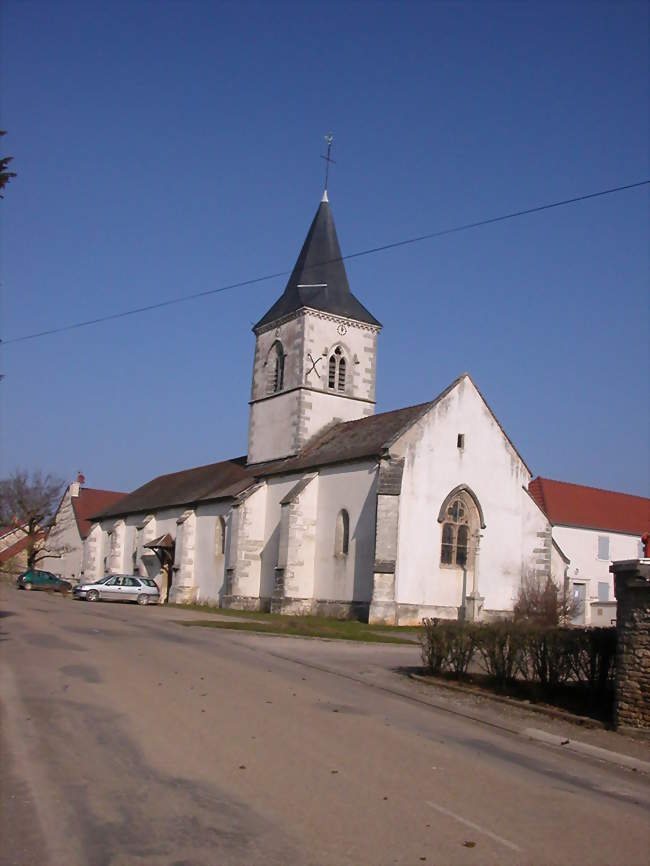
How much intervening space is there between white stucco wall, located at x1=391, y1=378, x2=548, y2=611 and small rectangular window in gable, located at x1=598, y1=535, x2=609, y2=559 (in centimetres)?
1614

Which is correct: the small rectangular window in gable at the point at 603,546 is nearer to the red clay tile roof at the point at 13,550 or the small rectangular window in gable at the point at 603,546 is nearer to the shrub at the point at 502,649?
the shrub at the point at 502,649

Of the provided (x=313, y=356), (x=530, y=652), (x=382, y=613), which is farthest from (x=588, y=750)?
(x=313, y=356)

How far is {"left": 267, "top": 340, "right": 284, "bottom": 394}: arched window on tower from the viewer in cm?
4178

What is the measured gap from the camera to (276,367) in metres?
42.3

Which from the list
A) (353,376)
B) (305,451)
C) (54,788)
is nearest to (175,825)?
(54,788)

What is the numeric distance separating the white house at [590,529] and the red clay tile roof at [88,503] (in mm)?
33598

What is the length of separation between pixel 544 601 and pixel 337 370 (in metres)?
14.2

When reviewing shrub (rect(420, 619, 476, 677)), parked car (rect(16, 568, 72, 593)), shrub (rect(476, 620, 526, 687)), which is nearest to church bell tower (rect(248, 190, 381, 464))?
parked car (rect(16, 568, 72, 593))

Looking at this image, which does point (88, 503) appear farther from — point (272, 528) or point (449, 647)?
point (449, 647)

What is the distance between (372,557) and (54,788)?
2412cm

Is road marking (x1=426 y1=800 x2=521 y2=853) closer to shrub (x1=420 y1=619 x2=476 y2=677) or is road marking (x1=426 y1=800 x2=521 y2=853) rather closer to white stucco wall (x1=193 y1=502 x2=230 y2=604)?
shrub (x1=420 y1=619 x2=476 y2=677)

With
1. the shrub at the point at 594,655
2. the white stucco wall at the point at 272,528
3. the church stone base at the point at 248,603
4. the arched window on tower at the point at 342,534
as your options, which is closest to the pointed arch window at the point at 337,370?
the white stucco wall at the point at 272,528

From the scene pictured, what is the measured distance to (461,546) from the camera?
3309cm

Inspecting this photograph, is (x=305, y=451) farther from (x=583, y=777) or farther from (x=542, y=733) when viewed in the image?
(x=583, y=777)
